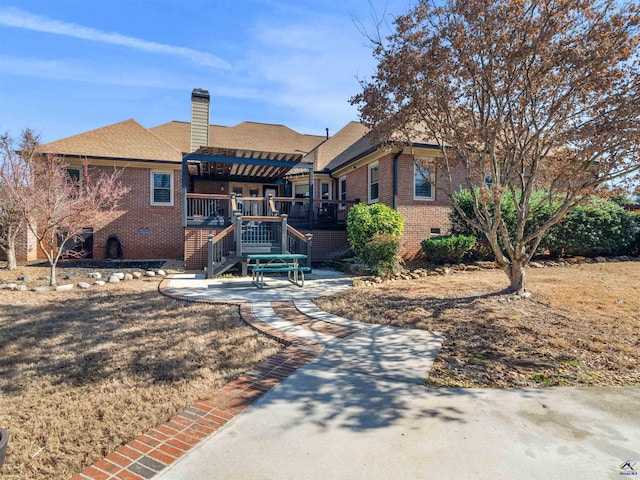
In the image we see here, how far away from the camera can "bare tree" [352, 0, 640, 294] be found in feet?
16.9

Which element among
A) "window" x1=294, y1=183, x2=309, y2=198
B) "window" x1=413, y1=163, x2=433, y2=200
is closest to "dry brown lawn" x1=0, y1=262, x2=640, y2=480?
"window" x1=413, y1=163, x2=433, y2=200

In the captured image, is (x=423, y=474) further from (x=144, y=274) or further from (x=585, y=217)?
(x=585, y=217)

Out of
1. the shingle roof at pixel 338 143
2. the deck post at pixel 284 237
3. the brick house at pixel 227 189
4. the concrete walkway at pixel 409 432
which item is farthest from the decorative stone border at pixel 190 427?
the shingle roof at pixel 338 143

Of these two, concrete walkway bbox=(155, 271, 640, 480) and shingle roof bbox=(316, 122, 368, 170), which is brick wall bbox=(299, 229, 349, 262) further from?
concrete walkway bbox=(155, 271, 640, 480)

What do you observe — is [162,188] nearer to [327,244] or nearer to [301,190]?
[327,244]

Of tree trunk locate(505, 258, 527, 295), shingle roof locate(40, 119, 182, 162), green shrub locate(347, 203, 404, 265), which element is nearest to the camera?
tree trunk locate(505, 258, 527, 295)

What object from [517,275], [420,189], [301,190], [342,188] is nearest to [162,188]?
[301,190]

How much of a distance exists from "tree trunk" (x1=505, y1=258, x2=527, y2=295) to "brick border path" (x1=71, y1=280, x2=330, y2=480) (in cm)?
435

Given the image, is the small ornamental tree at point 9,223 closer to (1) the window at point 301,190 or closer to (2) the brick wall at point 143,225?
(2) the brick wall at point 143,225

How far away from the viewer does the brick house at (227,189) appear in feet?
38.2

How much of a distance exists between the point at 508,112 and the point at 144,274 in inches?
382

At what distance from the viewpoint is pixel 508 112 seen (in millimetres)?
5973

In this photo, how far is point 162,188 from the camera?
14406mm

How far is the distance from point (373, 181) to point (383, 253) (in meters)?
5.01
